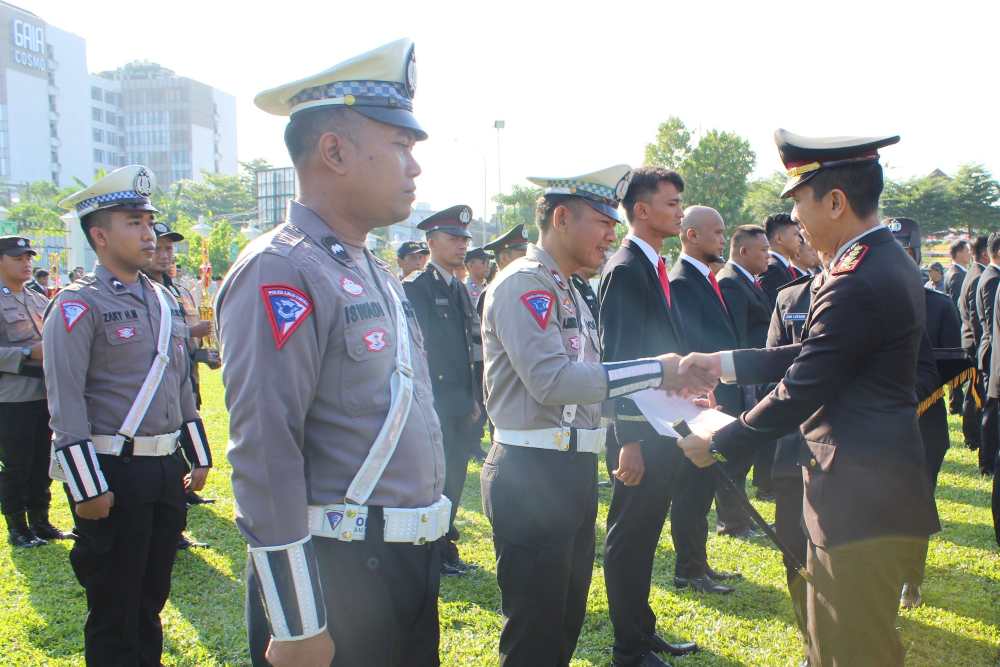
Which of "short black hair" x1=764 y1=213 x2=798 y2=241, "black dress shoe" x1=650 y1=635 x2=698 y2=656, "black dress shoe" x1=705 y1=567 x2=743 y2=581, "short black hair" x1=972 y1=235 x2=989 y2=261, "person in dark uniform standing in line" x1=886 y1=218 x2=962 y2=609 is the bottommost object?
"black dress shoe" x1=705 y1=567 x2=743 y2=581

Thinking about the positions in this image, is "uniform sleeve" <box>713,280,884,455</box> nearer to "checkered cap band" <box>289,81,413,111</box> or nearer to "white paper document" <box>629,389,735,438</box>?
"white paper document" <box>629,389,735,438</box>

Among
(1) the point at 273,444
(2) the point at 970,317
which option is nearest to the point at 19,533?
(1) the point at 273,444

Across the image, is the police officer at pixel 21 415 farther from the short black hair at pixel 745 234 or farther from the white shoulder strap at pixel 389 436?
the short black hair at pixel 745 234

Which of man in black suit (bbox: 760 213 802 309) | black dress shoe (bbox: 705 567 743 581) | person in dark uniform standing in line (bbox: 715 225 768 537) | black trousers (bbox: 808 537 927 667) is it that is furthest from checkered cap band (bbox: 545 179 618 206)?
man in black suit (bbox: 760 213 802 309)

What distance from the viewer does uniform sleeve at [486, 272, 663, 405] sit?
9.16 ft

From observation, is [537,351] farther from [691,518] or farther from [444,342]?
[444,342]

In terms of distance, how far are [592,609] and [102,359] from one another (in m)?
3.23

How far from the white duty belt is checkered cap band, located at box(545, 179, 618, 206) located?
0.73 metres

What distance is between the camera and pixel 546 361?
280 centimetres

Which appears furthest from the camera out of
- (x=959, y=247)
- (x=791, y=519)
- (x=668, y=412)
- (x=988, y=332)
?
(x=959, y=247)

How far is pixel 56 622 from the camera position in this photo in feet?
14.5

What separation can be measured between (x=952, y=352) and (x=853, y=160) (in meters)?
2.45

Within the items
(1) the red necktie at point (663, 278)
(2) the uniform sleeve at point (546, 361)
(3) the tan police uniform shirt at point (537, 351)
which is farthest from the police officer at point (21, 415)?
(1) the red necktie at point (663, 278)

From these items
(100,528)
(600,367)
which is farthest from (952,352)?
(100,528)
